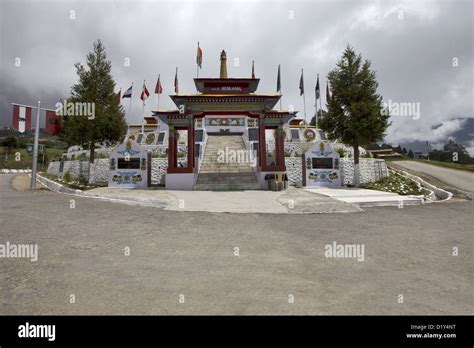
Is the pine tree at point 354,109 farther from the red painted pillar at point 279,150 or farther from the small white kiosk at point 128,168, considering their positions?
the small white kiosk at point 128,168

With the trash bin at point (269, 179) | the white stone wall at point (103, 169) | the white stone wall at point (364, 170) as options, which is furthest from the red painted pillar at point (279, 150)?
the white stone wall at point (103, 169)

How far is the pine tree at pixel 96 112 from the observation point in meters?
19.7

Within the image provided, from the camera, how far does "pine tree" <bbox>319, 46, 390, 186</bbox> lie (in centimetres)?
1967

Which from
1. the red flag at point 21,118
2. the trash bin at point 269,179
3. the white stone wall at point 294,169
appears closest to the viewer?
the red flag at point 21,118

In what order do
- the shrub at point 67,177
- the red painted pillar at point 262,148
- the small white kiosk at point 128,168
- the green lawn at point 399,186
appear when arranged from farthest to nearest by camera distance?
1. the shrub at point 67,177
2. the red painted pillar at point 262,148
3. the small white kiosk at point 128,168
4. the green lawn at point 399,186

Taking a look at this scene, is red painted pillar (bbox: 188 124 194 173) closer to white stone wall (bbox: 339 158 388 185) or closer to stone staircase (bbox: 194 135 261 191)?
stone staircase (bbox: 194 135 261 191)

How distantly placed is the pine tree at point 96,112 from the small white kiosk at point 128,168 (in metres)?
2.56

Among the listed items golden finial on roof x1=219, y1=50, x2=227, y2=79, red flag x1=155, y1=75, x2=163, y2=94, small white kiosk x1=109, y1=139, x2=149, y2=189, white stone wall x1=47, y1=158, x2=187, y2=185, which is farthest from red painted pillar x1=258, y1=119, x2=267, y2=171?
red flag x1=155, y1=75, x2=163, y2=94

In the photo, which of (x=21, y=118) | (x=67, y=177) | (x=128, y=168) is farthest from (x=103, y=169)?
(x=21, y=118)

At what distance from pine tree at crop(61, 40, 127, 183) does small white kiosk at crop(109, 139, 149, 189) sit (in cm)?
256

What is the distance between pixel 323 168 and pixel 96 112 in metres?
18.7

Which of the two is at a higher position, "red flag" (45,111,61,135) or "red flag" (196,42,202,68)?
"red flag" (196,42,202,68)
